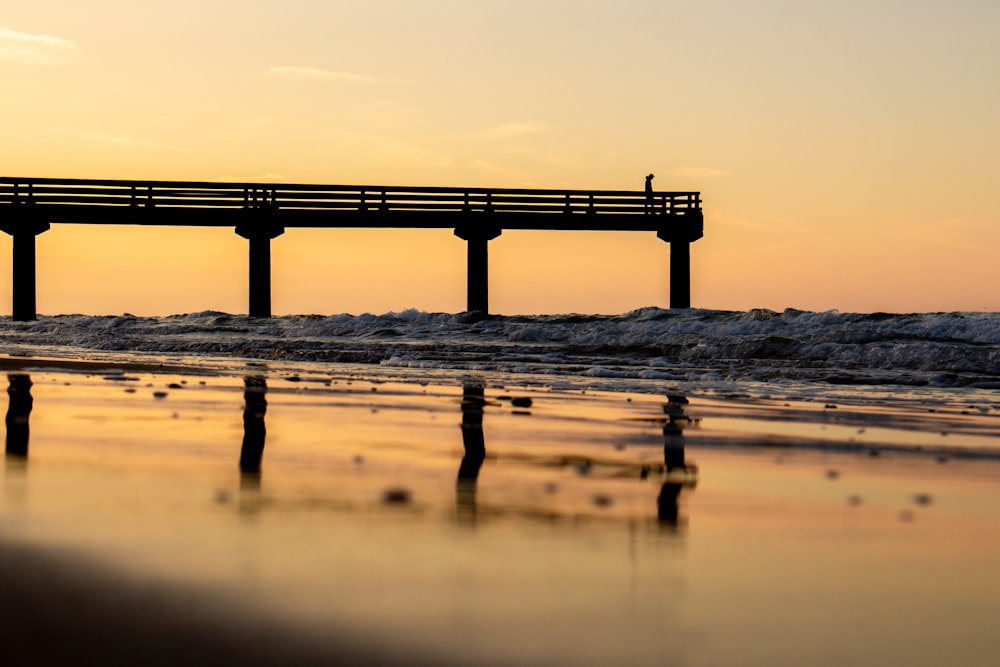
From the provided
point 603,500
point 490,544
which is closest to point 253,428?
point 603,500

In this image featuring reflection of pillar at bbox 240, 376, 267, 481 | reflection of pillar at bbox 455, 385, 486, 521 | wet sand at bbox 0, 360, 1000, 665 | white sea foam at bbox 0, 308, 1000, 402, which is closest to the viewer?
wet sand at bbox 0, 360, 1000, 665

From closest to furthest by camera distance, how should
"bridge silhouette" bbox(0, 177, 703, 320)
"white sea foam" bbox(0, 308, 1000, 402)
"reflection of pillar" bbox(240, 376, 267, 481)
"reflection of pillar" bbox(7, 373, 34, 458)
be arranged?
"reflection of pillar" bbox(240, 376, 267, 481) → "reflection of pillar" bbox(7, 373, 34, 458) → "white sea foam" bbox(0, 308, 1000, 402) → "bridge silhouette" bbox(0, 177, 703, 320)

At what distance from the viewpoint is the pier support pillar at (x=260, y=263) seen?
85.7 feet

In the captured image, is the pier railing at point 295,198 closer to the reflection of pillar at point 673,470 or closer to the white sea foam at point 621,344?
the white sea foam at point 621,344

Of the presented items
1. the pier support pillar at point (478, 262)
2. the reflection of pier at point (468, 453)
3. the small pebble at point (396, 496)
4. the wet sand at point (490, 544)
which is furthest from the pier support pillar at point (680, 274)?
the small pebble at point (396, 496)

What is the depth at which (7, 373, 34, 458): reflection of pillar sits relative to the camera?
5.39 m

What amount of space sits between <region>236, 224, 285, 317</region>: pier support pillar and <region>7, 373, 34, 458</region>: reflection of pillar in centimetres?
1573

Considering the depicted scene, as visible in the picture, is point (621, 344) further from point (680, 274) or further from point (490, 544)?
point (490, 544)

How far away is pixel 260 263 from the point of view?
26.5 metres

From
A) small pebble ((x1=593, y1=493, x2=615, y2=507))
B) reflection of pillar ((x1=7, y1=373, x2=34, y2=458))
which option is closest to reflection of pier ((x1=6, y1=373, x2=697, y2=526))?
reflection of pillar ((x1=7, y1=373, x2=34, y2=458))

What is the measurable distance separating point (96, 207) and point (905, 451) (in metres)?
22.8

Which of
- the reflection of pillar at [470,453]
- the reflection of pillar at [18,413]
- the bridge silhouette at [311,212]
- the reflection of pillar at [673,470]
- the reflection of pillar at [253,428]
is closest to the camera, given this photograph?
the reflection of pillar at [673,470]

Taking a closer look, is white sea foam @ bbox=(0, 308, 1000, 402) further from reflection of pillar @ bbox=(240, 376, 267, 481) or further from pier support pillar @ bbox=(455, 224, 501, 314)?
reflection of pillar @ bbox=(240, 376, 267, 481)

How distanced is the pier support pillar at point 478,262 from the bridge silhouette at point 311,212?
22 mm
